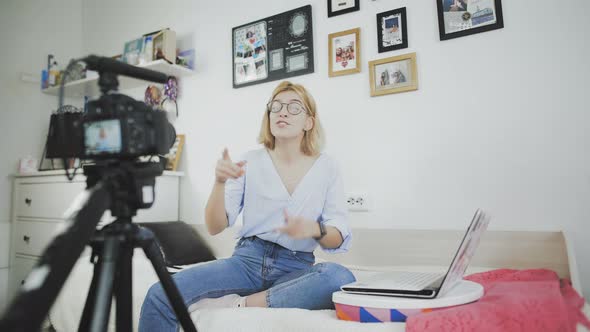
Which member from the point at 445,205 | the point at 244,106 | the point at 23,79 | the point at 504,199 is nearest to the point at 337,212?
the point at 445,205

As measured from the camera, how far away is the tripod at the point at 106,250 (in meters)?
0.45

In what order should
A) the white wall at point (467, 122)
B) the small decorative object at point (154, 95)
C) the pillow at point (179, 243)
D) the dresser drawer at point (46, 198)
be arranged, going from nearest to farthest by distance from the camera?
the white wall at point (467, 122) < the pillow at point (179, 243) < the dresser drawer at point (46, 198) < the small decorative object at point (154, 95)

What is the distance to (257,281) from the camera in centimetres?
120

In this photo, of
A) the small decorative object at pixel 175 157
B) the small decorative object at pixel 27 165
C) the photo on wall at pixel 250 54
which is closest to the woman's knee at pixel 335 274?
the photo on wall at pixel 250 54

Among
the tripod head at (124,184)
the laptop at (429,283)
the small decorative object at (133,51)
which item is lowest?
the laptop at (429,283)

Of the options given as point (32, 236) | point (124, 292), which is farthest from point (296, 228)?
point (32, 236)

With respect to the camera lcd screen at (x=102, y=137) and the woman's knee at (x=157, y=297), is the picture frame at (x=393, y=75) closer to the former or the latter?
the woman's knee at (x=157, y=297)

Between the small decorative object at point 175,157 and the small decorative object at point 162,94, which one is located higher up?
the small decorative object at point 162,94

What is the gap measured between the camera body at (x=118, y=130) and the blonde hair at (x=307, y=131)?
77cm

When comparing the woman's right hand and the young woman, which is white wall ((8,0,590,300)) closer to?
the young woman

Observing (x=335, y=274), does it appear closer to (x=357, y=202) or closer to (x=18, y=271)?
(x=357, y=202)

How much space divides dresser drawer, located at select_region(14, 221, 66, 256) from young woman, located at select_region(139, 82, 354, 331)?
1.62 meters

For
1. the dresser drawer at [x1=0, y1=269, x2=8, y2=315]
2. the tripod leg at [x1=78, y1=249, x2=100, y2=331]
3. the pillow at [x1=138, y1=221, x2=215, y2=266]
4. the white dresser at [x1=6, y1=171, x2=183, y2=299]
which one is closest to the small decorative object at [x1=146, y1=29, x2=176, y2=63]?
the white dresser at [x1=6, y1=171, x2=183, y2=299]

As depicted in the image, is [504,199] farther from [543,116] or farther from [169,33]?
[169,33]
